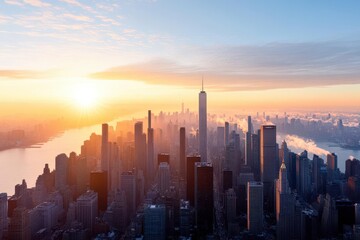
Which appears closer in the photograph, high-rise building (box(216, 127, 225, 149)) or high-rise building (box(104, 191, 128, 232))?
high-rise building (box(104, 191, 128, 232))

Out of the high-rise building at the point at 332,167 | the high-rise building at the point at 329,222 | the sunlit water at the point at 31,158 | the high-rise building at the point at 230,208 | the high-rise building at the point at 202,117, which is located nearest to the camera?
the high-rise building at the point at 329,222

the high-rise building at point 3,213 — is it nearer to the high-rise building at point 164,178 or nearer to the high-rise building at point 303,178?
the high-rise building at point 164,178

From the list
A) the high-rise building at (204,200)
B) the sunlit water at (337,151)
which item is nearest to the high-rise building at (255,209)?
the high-rise building at (204,200)

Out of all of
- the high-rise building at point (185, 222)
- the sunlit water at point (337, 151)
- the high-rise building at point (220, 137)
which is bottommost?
the high-rise building at point (185, 222)

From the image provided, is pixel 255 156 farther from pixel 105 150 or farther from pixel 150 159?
pixel 105 150

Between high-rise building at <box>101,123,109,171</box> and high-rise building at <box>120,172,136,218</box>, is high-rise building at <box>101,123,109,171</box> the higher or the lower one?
the higher one

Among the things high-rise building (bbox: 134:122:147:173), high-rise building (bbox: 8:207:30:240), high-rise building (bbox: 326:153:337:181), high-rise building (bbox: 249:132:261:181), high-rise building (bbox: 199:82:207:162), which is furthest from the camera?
high-rise building (bbox: 199:82:207:162)

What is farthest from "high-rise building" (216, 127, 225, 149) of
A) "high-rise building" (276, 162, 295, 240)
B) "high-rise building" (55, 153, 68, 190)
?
"high-rise building" (276, 162, 295, 240)

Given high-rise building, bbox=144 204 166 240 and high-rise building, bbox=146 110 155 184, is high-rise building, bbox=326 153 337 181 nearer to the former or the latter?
high-rise building, bbox=146 110 155 184
